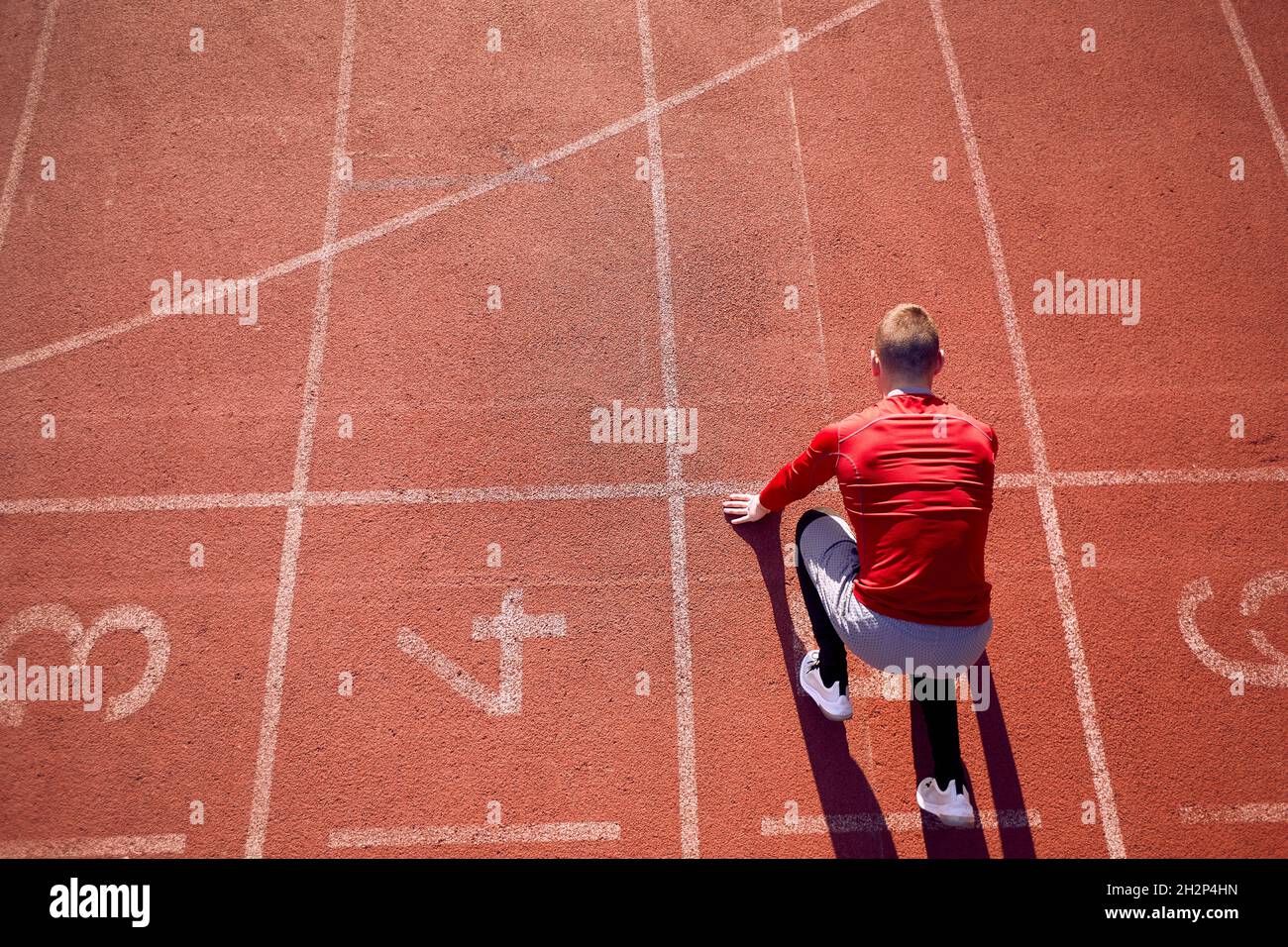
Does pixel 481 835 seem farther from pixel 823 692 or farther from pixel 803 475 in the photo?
pixel 803 475

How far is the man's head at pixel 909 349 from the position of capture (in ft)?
13.0

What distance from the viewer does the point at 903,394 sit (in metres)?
4.00

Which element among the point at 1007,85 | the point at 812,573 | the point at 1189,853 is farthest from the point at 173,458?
the point at 1007,85

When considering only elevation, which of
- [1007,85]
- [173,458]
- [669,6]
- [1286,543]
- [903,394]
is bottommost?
[1286,543]

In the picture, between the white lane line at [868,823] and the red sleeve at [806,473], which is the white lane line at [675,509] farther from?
the red sleeve at [806,473]

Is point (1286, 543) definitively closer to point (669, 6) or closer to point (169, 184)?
point (669, 6)

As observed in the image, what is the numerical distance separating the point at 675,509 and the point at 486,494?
4.26ft

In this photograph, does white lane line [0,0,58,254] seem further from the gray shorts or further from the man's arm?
the gray shorts

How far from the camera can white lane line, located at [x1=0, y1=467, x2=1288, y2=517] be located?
214 inches

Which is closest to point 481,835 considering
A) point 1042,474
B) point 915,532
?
point 915,532

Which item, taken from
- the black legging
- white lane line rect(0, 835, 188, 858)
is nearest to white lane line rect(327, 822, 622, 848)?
white lane line rect(0, 835, 188, 858)

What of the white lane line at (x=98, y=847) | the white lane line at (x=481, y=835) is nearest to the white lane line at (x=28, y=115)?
the white lane line at (x=98, y=847)

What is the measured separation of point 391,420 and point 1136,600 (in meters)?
5.18

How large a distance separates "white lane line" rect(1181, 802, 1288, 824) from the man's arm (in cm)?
292
